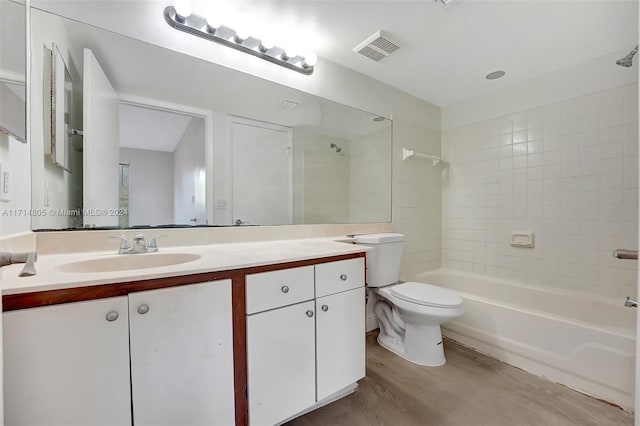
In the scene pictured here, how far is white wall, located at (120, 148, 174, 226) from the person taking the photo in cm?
127

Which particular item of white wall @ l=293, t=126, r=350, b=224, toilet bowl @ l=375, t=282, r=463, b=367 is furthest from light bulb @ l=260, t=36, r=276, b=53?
toilet bowl @ l=375, t=282, r=463, b=367

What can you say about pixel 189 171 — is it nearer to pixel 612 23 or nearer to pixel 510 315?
pixel 510 315

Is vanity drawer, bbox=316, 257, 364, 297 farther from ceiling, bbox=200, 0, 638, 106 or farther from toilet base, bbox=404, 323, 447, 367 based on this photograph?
ceiling, bbox=200, 0, 638, 106

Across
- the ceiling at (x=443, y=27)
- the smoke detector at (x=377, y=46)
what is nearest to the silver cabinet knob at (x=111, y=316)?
the ceiling at (x=443, y=27)

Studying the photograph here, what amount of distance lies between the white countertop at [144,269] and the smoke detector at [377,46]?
135 cm

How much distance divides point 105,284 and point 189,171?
31.4 inches

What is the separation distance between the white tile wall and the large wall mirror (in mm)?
1467

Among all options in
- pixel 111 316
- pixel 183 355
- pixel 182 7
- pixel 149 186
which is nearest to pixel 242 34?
pixel 182 7

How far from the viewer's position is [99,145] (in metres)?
1.20

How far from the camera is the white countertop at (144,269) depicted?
71 cm

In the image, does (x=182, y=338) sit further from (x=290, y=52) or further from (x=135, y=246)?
(x=290, y=52)

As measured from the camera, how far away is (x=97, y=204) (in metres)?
1.19

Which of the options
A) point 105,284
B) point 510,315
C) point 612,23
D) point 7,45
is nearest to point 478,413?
point 510,315

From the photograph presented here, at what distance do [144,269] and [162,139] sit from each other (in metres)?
0.75
